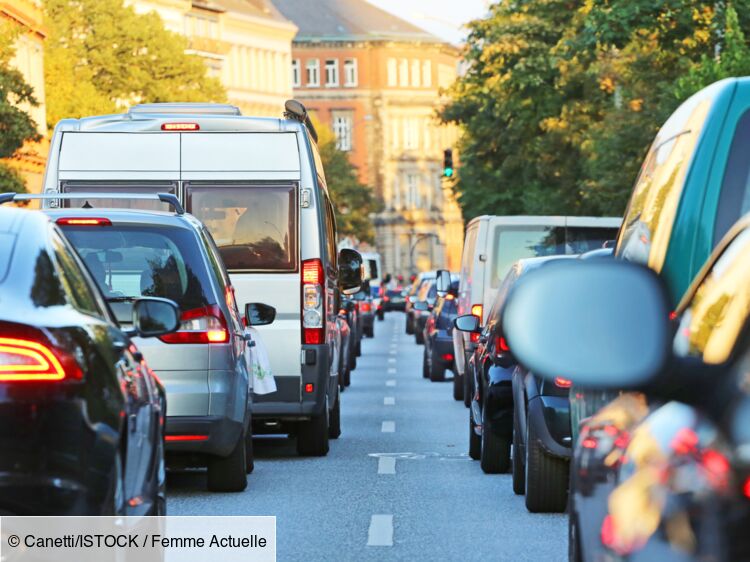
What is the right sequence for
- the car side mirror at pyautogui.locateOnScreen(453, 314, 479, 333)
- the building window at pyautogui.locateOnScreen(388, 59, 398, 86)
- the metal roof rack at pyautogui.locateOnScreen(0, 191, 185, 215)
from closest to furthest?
the metal roof rack at pyautogui.locateOnScreen(0, 191, 185, 215), the car side mirror at pyautogui.locateOnScreen(453, 314, 479, 333), the building window at pyautogui.locateOnScreen(388, 59, 398, 86)

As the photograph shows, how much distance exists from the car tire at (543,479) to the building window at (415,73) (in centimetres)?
16305

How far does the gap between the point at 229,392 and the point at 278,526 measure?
1.62 meters

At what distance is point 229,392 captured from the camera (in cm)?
1248

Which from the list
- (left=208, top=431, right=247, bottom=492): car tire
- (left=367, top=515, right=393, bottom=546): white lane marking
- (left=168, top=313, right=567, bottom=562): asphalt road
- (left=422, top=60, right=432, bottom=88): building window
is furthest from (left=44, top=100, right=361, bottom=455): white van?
(left=422, top=60, right=432, bottom=88): building window

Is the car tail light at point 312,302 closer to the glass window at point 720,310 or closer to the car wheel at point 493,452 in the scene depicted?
the car wheel at point 493,452

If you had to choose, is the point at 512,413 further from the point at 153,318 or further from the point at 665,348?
the point at 665,348

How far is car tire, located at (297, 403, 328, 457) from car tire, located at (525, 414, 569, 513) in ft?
13.9

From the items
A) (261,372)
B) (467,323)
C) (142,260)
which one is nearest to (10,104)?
(467,323)

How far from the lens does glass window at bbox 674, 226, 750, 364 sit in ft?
12.6

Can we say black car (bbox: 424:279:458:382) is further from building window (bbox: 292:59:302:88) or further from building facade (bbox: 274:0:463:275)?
building window (bbox: 292:59:302:88)

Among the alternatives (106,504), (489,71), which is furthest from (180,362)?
(489,71)

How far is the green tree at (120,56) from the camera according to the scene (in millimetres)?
75438

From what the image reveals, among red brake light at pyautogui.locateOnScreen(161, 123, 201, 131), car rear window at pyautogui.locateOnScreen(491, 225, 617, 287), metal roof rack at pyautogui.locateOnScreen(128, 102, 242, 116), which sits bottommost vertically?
car rear window at pyautogui.locateOnScreen(491, 225, 617, 287)

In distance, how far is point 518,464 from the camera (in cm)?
1259
